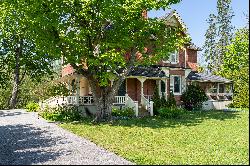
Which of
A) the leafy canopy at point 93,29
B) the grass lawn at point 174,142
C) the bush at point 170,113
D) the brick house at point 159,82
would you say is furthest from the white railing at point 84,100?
the grass lawn at point 174,142

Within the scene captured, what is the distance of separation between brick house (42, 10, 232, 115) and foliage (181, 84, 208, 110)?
2.49ft

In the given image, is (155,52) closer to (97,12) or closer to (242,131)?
(97,12)

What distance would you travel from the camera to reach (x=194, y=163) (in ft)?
37.0

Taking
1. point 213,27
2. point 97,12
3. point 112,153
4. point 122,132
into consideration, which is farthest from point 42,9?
point 213,27

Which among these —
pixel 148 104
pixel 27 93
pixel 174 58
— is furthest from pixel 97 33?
pixel 27 93

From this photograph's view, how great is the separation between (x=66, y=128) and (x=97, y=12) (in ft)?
27.2

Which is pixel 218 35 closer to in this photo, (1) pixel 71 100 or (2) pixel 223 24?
(2) pixel 223 24

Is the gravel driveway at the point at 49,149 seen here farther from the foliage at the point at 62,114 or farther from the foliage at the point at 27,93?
the foliage at the point at 27,93

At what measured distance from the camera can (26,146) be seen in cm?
1512

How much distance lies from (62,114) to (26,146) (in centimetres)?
1160

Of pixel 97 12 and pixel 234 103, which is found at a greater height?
pixel 97 12

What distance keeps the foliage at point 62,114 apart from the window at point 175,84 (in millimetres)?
12810

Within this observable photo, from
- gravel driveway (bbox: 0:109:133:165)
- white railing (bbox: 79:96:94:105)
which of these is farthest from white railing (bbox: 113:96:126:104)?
gravel driveway (bbox: 0:109:133:165)

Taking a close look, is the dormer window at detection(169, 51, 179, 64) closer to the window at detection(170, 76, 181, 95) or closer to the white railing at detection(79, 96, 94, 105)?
the window at detection(170, 76, 181, 95)
